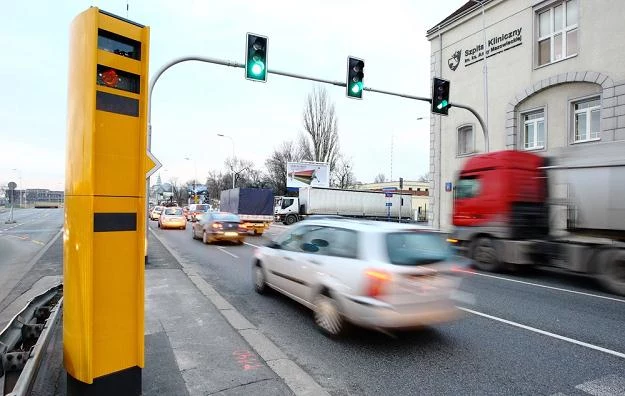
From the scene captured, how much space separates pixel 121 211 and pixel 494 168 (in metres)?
10.6

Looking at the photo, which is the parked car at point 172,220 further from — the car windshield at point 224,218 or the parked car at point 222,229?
the car windshield at point 224,218

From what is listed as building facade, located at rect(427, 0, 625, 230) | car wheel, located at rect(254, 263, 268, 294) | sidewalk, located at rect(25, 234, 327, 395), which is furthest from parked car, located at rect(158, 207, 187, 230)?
sidewalk, located at rect(25, 234, 327, 395)

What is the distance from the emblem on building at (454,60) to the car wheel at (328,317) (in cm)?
2120

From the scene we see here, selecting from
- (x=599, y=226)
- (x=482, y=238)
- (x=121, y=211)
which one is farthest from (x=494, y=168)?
(x=121, y=211)

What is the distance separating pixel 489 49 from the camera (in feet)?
70.1

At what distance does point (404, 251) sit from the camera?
5254 mm

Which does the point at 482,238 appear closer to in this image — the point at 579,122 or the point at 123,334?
the point at 579,122

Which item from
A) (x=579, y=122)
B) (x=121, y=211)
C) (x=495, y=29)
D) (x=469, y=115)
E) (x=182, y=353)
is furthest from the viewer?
(x=469, y=115)

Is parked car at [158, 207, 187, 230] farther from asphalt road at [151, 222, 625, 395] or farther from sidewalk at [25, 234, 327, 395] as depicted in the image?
sidewalk at [25, 234, 327, 395]

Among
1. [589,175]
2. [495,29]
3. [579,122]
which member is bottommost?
[589,175]

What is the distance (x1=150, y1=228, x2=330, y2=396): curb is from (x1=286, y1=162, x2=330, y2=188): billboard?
40750mm

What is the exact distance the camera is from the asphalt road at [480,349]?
416 cm

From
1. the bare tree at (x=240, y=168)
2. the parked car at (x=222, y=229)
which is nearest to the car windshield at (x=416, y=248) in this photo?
the parked car at (x=222, y=229)

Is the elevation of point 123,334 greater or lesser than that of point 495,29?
lesser
